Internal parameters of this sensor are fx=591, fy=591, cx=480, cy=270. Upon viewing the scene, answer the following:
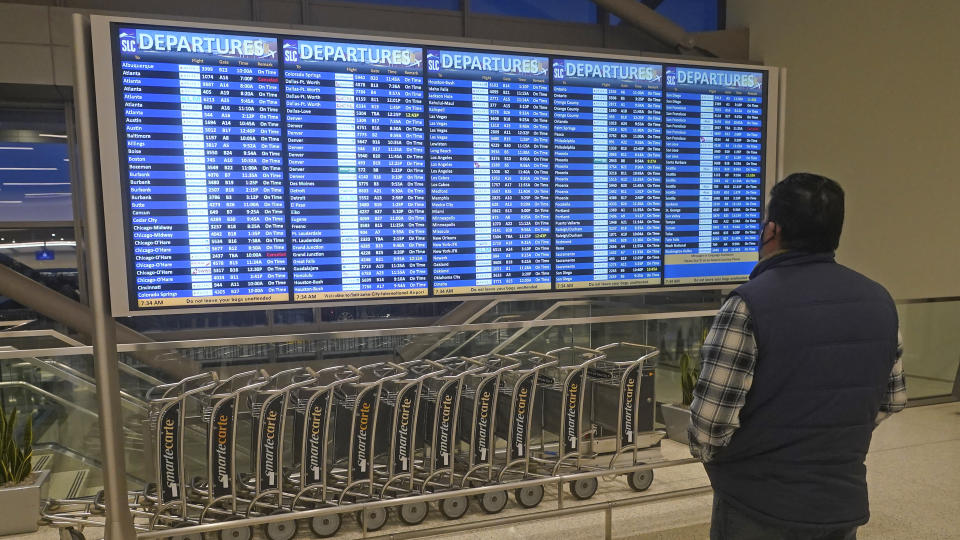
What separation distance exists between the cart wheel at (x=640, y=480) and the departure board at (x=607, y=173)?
139 centimetres

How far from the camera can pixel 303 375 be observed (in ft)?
11.5

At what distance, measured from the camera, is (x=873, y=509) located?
3.58 meters

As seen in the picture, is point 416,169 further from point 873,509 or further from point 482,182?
point 873,509

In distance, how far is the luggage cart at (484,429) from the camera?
11.0 feet

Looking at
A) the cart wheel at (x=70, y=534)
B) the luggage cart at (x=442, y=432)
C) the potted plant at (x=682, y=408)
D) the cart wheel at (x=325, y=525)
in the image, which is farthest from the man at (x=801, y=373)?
the potted plant at (x=682, y=408)

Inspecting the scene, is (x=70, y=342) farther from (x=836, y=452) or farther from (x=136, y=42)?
(x=836, y=452)

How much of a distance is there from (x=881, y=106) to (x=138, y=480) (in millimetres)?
6971

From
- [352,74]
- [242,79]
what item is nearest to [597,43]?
[352,74]

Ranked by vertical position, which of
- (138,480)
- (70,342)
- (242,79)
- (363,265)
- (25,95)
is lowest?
(138,480)

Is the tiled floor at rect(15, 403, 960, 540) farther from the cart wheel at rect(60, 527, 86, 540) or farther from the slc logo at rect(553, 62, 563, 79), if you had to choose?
the slc logo at rect(553, 62, 563, 79)

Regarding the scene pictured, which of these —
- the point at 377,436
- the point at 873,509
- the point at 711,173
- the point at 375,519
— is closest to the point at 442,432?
the point at 377,436

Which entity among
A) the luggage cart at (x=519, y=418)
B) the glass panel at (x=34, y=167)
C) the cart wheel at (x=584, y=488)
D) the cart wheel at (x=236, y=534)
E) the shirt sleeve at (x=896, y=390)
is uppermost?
the glass panel at (x=34, y=167)

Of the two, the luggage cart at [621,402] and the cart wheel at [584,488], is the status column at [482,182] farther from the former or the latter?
the cart wheel at [584,488]

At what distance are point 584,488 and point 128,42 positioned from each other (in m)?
3.46
